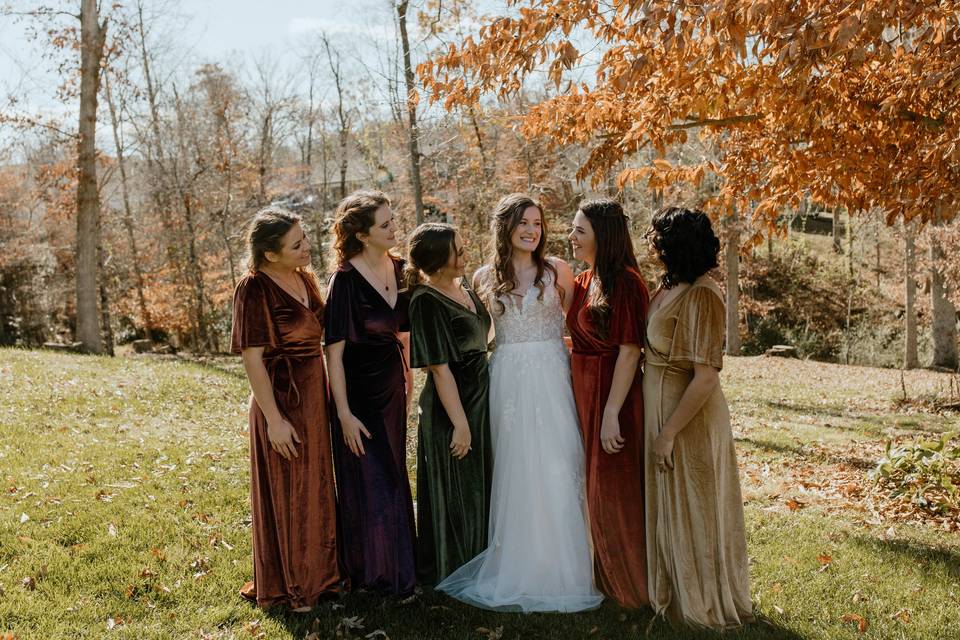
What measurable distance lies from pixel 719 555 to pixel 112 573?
353cm

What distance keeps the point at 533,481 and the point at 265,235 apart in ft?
6.50

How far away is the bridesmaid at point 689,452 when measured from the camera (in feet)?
11.6

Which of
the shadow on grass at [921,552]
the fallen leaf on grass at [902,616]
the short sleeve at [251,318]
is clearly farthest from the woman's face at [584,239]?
the shadow on grass at [921,552]

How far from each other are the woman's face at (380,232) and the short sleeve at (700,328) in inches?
64.0

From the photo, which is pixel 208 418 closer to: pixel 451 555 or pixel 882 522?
pixel 451 555

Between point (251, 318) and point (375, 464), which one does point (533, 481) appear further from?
point (251, 318)

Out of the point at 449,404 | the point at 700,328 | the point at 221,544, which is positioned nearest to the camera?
the point at 700,328

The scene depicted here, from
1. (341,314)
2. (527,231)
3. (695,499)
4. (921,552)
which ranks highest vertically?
(527,231)

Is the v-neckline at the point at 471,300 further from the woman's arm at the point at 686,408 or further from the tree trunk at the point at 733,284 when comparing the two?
the tree trunk at the point at 733,284

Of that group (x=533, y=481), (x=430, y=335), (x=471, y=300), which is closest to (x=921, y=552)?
(x=533, y=481)

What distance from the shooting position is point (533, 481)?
3.97m

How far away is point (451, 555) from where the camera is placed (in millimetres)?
4180

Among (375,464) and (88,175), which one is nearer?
(375,464)

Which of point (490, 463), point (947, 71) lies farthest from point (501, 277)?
point (947, 71)
